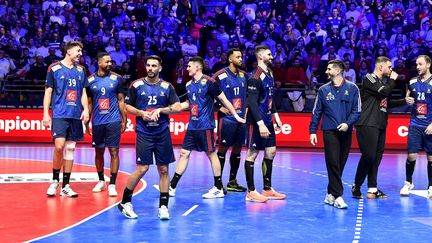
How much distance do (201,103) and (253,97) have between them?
0.87m

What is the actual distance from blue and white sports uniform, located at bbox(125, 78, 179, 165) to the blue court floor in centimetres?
90

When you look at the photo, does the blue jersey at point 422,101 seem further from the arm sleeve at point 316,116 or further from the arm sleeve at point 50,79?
the arm sleeve at point 50,79

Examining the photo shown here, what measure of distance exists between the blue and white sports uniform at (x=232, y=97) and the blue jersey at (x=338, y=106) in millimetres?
1629

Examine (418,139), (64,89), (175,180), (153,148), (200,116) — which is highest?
(64,89)

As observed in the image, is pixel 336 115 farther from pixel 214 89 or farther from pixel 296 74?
pixel 296 74

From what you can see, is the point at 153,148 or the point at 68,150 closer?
the point at 153,148

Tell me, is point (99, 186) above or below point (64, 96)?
below

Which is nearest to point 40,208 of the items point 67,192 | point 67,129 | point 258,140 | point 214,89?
point 67,192

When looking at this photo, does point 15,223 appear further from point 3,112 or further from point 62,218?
point 3,112

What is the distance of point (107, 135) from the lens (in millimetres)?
13406

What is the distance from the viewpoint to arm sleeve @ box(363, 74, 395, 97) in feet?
42.8

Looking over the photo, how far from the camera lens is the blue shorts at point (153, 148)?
11.0 m

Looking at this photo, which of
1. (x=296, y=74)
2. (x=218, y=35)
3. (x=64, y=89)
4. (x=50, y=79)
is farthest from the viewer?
(x=218, y=35)

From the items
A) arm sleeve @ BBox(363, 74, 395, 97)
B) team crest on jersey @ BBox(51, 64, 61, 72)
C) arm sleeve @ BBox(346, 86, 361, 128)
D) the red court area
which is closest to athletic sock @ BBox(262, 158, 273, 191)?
arm sleeve @ BBox(346, 86, 361, 128)
